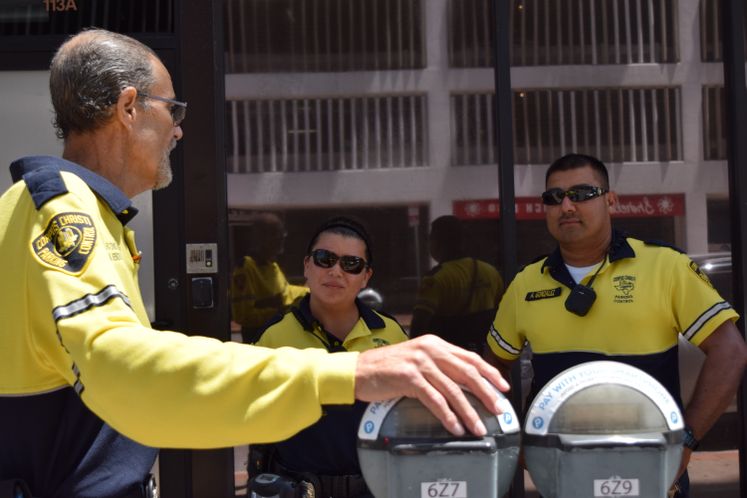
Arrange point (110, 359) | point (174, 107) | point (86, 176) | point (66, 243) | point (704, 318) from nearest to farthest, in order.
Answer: point (110, 359), point (66, 243), point (86, 176), point (174, 107), point (704, 318)

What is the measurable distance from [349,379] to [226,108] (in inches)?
110

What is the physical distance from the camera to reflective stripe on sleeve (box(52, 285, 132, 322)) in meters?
1.38

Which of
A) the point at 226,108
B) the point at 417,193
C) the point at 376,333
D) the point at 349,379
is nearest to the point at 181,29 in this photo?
the point at 226,108

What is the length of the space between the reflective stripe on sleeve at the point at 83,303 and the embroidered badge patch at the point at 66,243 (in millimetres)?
51

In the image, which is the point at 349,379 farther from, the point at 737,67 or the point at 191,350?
the point at 737,67

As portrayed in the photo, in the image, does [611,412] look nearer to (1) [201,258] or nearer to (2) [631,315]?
(2) [631,315]

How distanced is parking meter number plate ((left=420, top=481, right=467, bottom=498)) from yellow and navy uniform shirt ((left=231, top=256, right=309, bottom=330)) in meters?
2.61

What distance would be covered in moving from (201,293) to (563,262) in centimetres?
157

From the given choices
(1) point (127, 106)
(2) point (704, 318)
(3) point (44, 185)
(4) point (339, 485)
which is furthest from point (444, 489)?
(2) point (704, 318)

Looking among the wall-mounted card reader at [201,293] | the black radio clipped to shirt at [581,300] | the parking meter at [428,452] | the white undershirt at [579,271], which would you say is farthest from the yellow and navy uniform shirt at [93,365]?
the wall-mounted card reader at [201,293]

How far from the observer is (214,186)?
3727 millimetres

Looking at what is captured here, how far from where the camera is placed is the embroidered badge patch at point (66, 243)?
1418mm

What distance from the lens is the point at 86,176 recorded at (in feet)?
5.34

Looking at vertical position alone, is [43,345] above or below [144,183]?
below
